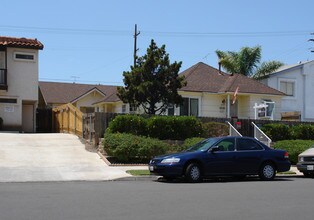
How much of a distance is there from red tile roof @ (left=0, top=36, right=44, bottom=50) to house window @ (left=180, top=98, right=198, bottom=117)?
35.3 feet

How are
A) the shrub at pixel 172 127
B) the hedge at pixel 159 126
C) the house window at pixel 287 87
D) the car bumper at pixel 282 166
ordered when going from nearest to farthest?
the car bumper at pixel 282 166 < the hedge at pixel 159 126 < the shrub at pixel 172 127 < the house window at pixel 287 87

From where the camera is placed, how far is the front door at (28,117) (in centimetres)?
3488

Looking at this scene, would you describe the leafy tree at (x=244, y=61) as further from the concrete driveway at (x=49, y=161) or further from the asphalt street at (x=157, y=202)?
the asphalt street at (x=157, y=202)

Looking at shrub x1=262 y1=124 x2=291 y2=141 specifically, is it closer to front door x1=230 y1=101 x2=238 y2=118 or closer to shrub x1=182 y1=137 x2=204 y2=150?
shrub x1=182 y1=137 x2=204 y2=150

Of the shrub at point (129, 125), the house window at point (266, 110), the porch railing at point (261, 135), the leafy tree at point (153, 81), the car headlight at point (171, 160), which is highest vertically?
the leafy tree at point (153, 81)

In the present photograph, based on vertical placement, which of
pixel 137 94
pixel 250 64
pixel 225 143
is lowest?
pixel 225 143

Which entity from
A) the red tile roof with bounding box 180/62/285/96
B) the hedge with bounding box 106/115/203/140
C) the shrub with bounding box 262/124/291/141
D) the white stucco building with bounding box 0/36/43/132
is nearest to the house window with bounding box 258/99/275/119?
the red tile roof with bounding box 180/62/285/96

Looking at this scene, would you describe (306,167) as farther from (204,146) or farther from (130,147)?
(130,147)

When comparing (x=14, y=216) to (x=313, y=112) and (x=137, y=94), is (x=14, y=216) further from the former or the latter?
(x=313, y=112)

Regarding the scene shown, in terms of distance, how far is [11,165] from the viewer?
18781mm

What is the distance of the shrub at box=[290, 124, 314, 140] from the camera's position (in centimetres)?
2655

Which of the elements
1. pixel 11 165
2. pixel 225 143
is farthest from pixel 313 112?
pixel 11 165

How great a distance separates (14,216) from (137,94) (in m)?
16.8

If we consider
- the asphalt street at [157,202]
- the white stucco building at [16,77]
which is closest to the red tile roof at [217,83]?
the white stucco building at [16,77]
